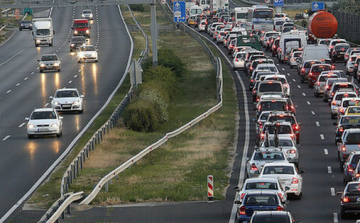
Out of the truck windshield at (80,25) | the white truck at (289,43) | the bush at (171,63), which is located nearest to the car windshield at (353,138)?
the bush at (171,63)

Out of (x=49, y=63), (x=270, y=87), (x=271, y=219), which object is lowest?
(x=49, y=63)

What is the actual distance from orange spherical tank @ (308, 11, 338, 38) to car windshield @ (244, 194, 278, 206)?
199 feet

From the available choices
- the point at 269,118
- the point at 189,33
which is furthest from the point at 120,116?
the point at 189,33

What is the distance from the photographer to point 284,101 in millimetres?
46781

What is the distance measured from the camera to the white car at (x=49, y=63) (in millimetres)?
78000

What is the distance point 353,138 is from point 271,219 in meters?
14.8

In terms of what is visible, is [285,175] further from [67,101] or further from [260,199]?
[67,101]

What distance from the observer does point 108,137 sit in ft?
151

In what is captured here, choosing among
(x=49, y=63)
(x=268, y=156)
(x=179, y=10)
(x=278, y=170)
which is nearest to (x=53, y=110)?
(x=268, y=156)

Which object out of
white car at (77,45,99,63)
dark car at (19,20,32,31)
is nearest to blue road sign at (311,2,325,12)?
dark car at (19,20,32,31)

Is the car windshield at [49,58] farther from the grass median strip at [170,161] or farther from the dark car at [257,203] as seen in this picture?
the dark car at [257,203]

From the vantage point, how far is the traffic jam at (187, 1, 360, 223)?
1048 inches

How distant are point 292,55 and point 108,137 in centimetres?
3438

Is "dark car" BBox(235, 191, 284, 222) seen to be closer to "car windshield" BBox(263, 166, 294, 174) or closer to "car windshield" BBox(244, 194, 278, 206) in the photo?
"car windshield" BBox(244, 194, 278, 206)
